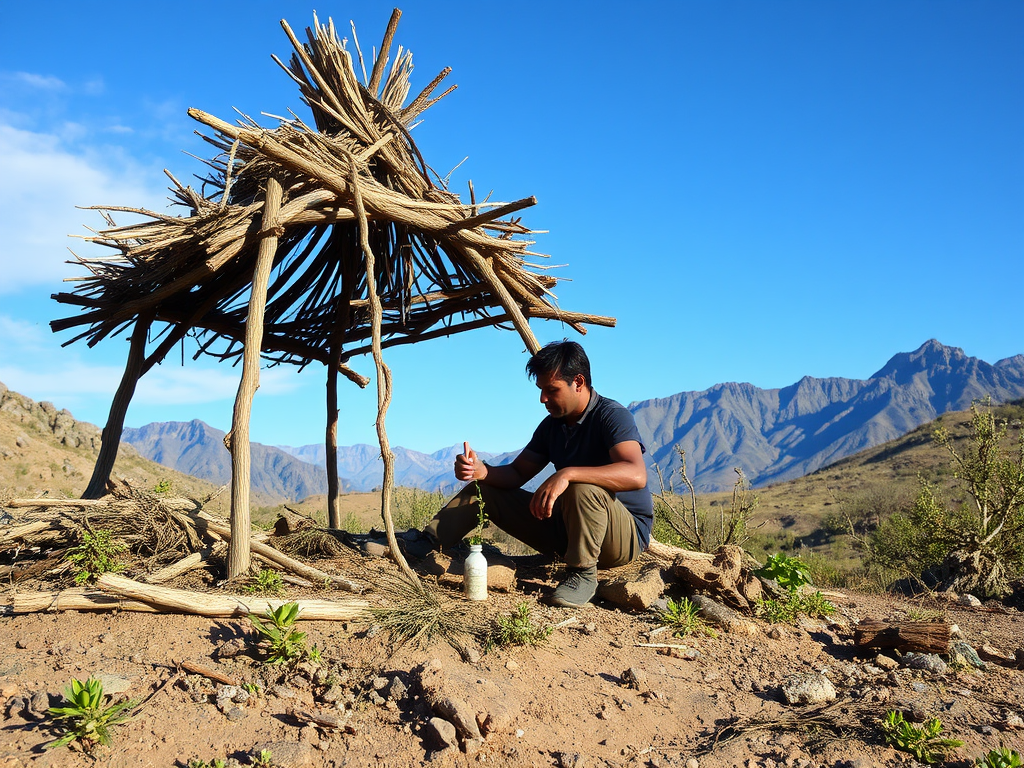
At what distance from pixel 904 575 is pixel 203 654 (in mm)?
6394

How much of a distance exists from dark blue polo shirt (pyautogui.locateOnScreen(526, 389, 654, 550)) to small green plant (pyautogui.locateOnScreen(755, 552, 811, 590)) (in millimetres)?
854

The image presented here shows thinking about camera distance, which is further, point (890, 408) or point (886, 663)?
point (890, 408)

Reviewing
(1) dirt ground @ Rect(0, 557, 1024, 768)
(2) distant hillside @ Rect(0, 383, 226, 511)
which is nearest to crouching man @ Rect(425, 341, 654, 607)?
(1) dirt ground @ Rect(0, 557, 1024, 768)

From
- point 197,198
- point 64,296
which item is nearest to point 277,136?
point 197,198

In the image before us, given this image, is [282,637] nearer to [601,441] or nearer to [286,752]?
[286,752]

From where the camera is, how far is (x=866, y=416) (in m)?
179

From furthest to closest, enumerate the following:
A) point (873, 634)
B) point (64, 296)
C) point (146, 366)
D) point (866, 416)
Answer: point (866, 416)
point (146, 366)
point (64, 296)
point (873, 634)

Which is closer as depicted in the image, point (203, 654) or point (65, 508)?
point (203, 654)

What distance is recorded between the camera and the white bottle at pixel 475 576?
12.4ft

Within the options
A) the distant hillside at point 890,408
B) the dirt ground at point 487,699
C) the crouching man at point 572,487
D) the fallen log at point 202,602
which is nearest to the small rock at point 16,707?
the dirt ground at point 487,699

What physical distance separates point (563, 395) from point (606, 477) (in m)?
0.58

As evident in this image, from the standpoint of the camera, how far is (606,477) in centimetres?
388

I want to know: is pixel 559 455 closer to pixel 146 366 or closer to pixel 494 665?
pixel 494 665

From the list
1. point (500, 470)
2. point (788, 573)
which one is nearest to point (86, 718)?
point (500, 470)
